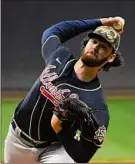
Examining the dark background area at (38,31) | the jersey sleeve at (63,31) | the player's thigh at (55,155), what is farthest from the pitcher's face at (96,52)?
the dark background area at (38,31)

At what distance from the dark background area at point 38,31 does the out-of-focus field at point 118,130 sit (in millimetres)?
616

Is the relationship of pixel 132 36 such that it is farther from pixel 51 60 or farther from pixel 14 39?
pixel 51 60

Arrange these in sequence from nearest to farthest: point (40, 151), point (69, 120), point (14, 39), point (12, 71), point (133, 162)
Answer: point (69, 120)
point (40, 151)
point (133, 162)
point (12, 71)
point (14, 39)

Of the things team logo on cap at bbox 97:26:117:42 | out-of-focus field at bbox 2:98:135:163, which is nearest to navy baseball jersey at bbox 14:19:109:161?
team logo on cap at bbox 97:26:117:42

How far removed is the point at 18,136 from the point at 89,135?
17.9 inches

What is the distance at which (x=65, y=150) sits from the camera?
2.27 m

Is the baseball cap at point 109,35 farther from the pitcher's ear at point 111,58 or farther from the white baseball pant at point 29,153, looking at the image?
the white baseball pant at point 29,153

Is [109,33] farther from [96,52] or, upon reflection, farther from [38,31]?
[38,31]

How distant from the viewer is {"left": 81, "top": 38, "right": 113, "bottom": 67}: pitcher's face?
2.19 metres

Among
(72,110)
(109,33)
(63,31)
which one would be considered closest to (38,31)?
(63,31)

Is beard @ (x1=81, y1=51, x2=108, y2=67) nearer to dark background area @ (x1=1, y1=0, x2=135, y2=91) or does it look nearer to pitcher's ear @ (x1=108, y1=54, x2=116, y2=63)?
pitcher's ear @ (x1=108, y1=54, x2=116, y2=63)

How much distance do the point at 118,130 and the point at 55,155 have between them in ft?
6.29

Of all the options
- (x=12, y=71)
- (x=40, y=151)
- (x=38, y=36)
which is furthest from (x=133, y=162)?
(x=38, y=36)

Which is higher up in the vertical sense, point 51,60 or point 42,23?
point 51,60
